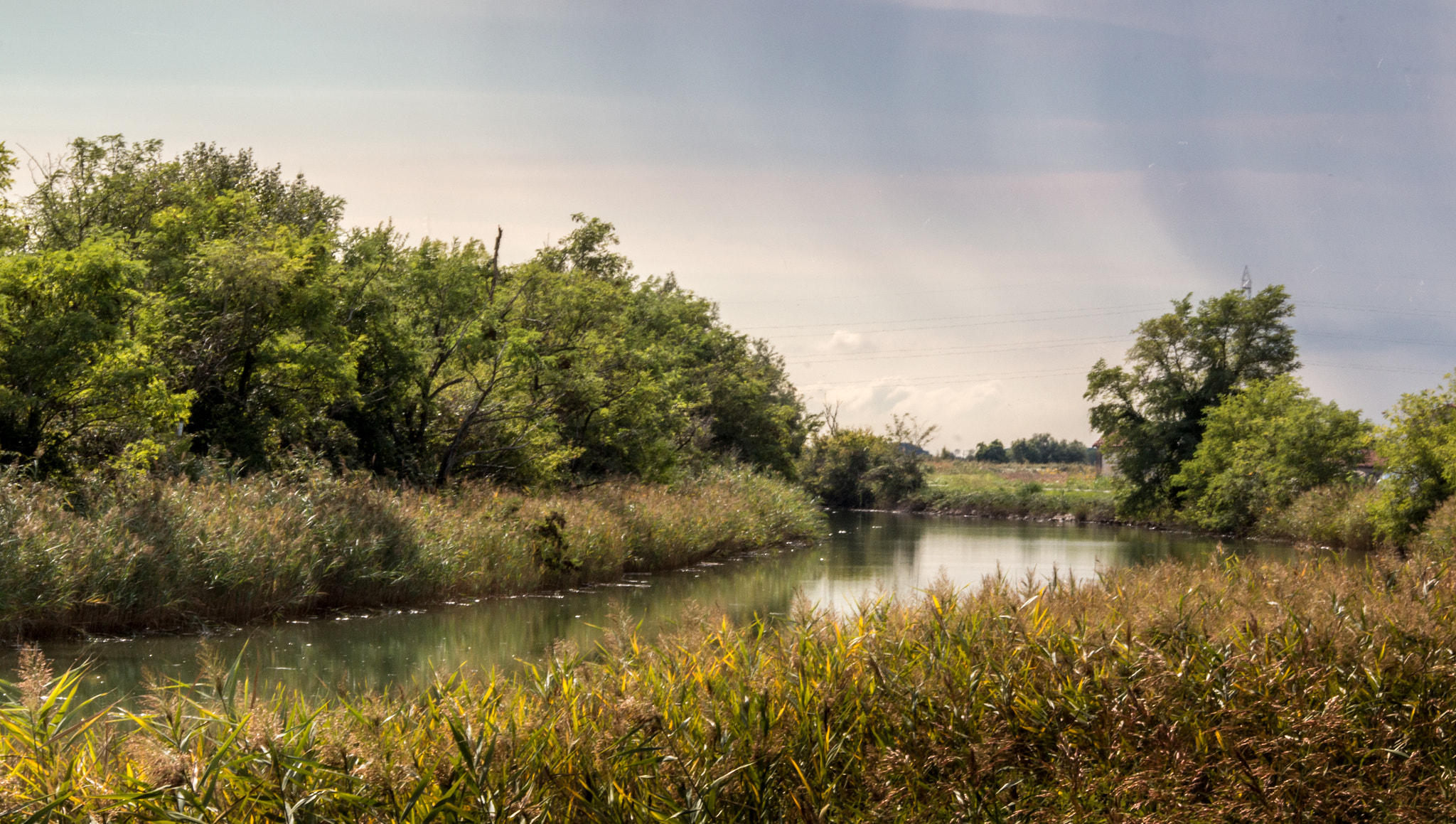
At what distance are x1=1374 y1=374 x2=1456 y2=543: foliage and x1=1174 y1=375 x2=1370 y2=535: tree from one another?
893 cm

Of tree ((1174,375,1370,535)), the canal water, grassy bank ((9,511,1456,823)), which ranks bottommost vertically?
the canal water

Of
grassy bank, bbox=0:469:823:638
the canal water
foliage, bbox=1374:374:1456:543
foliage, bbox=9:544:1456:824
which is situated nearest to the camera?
foliage, bbox=9:544:1456:824

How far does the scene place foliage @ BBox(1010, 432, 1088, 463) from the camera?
122m

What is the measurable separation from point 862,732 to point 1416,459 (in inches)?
1192

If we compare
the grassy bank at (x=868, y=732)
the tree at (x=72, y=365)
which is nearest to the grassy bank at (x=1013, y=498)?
the tree at (x=72, y=365)

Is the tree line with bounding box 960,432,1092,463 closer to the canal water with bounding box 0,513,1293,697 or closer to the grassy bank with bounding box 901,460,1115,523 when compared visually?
the grassy bank with bounding box 901,460,1115,523

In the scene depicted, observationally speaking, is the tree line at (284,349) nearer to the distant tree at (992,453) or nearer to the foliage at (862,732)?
the foliage at (862,732)

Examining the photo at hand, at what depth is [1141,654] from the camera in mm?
6516

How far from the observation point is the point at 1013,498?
58.2 metres

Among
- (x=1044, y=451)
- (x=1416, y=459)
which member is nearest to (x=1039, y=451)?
(x=1044, y=451)

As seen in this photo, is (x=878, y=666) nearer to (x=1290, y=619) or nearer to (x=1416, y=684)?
(x=1290, y=619)

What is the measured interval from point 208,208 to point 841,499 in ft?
142

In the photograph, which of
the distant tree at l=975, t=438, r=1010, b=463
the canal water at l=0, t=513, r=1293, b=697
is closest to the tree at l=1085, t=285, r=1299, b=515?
the canal water at l=0, t=513, r=1293, b=697

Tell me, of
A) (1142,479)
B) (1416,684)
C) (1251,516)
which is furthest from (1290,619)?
(1142,479)
